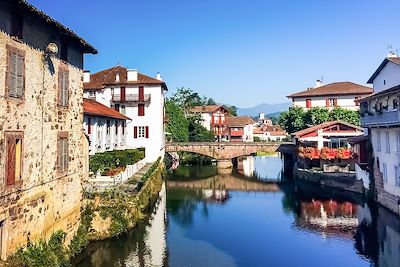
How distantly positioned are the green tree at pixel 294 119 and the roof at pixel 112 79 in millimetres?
23457

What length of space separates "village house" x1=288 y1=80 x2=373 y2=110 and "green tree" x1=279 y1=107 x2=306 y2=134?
3.23 meters

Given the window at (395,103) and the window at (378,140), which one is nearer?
the window at (395,103)

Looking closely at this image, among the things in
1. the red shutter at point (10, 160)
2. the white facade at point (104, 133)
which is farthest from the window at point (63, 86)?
the white facade at point (104, 133)

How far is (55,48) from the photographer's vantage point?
14398mm

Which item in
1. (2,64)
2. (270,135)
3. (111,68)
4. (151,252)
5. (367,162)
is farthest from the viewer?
(270,135)

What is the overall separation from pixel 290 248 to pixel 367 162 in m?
15.2

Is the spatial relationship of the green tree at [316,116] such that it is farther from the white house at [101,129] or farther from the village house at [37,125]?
the village house at [37,125]

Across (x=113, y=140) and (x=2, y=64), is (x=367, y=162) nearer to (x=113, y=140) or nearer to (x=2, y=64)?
(x=113, y=140)

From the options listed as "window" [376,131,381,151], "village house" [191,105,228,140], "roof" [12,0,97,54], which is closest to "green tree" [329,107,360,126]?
"window" [376,131,381,151]

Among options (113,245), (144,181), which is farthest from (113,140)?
(113,245)

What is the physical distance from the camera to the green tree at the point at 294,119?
201ft

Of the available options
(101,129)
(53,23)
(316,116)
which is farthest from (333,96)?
(53,23)

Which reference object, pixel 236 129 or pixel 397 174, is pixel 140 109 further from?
pixel 236 129

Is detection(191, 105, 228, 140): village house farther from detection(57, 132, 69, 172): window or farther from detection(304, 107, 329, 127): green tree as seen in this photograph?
detection(57, 132, 69, 172): window
